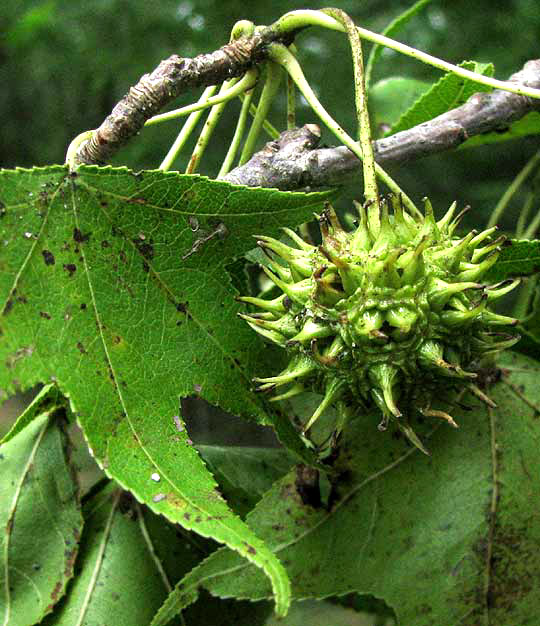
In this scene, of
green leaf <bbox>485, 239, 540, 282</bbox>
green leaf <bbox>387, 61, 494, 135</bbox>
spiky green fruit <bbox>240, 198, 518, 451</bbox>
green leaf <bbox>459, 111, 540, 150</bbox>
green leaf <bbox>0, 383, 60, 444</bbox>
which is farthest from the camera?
green leaf <bbox>459, 111, 540, 150</bbox>

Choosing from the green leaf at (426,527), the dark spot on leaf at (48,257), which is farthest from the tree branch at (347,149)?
the green leaf at (426,527)

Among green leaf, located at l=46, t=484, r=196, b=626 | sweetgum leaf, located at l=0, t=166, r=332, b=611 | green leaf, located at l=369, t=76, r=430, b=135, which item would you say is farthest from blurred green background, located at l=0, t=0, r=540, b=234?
green leaf, located at l=46, t=484, r=196, b=626

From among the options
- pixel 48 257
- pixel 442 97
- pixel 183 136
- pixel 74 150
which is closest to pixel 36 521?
pixel 48 257

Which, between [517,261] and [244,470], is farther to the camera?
[244,470]

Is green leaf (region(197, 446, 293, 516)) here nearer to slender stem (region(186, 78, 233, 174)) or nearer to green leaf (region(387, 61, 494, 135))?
slender stem (region(186, 78, 233, 174))

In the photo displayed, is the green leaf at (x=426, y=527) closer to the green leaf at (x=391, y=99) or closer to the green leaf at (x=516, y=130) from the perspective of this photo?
the green leaf at (x=516, y=130)

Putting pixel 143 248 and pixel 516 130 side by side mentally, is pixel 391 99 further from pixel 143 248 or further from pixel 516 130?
pixel 143 248
